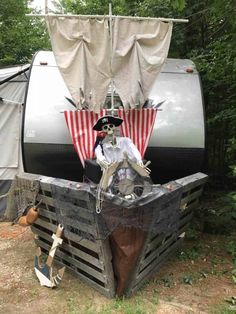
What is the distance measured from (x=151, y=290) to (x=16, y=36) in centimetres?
1113

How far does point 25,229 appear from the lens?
6312 millimetres

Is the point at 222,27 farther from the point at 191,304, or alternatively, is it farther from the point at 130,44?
the point at 191,304

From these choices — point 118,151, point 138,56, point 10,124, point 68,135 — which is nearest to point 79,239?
point 118,151

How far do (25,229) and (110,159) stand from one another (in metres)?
2.67

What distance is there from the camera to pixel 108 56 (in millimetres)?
4645

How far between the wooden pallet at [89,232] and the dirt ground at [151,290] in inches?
5.3

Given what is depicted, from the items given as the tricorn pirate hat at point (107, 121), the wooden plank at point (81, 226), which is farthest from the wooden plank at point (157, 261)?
the tricorn pirate hat at point (107, 121)

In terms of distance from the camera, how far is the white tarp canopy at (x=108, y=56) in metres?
Answer: 4.57

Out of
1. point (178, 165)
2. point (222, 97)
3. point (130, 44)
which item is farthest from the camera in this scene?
point (222, 97)

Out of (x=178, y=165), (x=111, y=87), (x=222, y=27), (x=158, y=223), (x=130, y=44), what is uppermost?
(x=222, y=27)

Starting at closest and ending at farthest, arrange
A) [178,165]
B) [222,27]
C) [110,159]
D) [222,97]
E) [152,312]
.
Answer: [152,312] → [110,159] → [178,165] → [222,27] → [222,97]

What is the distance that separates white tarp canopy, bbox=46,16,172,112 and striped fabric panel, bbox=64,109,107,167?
0.50ft

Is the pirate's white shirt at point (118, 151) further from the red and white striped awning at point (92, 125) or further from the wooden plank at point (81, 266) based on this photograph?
the wooden plank at point (81, 266)

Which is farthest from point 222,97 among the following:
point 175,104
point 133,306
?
point 133,306
